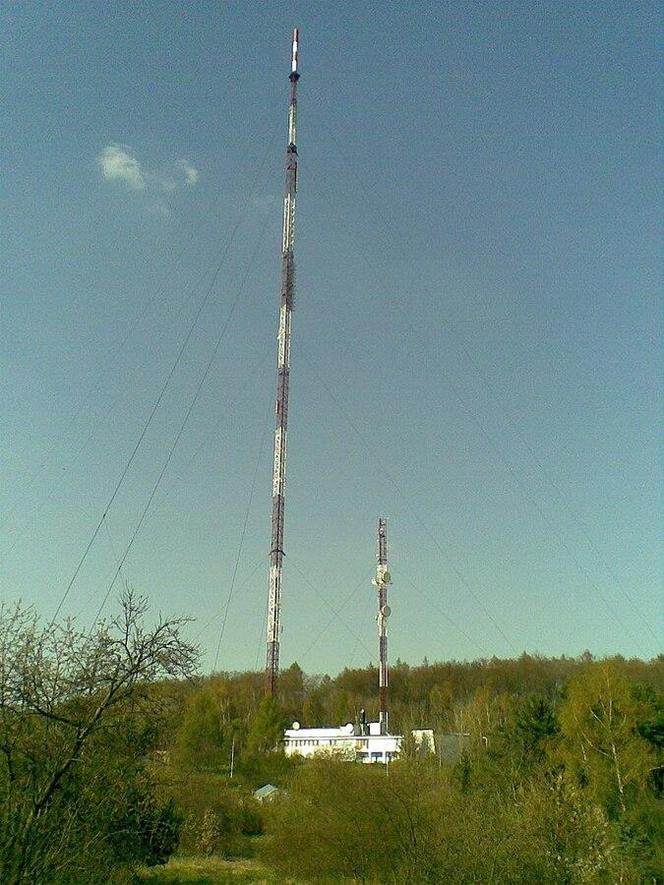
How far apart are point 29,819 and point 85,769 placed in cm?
207

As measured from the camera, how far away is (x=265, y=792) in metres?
46.9

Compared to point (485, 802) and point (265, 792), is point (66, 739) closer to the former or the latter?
point (485, 802)

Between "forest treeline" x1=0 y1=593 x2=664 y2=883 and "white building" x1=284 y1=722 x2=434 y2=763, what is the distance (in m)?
5.00

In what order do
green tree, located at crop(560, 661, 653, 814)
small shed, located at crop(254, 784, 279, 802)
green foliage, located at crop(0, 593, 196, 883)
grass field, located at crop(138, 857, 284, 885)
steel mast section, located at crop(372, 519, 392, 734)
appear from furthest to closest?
1. steel mast section, located at crop(372, 519, 392, 734)
2. small shed, located at crop(254, 784, 279, 802)
3. green tree, located at crop(560, 661, 653, 814)
4. grass field, located at crop(138, 857, 284, 885)
5. green foliage, located at crop(0, 593, 196, 883)

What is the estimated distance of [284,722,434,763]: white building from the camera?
201 ft

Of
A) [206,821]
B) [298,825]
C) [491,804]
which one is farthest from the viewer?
[206,821]

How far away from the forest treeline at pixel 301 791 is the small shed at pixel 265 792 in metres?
1.10

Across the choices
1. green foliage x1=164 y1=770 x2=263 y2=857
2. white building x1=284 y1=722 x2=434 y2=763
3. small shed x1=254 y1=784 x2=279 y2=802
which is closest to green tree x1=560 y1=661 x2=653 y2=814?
green foliage x1=164 y1=770 x2=263 y2=857

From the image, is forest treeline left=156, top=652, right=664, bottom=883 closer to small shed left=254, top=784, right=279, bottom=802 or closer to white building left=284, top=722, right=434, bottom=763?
small shed left=254, top=784, right=279, bottom=802

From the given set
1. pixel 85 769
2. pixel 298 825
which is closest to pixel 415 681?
pixel 298 825

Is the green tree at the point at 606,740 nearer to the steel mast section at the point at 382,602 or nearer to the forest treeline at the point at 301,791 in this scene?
the forest treeline at the point at 301,791

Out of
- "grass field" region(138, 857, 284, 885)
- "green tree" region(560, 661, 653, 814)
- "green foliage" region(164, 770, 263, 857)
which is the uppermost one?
"green tree" region(560, 661, 653, 814)

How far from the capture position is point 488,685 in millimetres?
94625

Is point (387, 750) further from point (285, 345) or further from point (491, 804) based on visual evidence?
point (491, 804)
